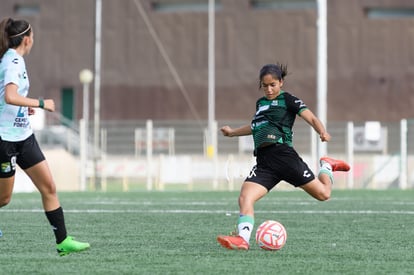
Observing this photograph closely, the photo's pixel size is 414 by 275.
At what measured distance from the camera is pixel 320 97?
3028cm

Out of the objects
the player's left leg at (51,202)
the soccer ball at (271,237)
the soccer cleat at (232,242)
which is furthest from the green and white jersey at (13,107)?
the soccer ball at (271,237)

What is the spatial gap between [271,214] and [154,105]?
32.5m

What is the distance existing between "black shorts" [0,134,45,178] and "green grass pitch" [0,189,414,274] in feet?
2.35

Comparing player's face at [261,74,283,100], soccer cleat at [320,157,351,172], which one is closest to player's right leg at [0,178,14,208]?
player's face at [261,74,283,100]

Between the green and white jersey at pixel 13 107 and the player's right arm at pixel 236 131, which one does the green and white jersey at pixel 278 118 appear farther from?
the green and white jersey at pixel 13 107

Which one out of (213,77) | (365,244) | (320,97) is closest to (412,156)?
(320,97)

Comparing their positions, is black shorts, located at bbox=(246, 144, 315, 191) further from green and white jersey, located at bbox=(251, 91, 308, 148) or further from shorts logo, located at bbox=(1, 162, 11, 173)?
shorts logo, located at bbox=(1, 162, 11, 173)

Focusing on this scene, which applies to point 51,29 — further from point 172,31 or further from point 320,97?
point 320,97

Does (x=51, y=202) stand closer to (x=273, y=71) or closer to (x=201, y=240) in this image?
(x=201, y=240)

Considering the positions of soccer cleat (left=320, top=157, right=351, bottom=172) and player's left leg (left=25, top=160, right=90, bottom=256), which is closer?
player's left leg (left=25, top=160, right=90, bottom=256)

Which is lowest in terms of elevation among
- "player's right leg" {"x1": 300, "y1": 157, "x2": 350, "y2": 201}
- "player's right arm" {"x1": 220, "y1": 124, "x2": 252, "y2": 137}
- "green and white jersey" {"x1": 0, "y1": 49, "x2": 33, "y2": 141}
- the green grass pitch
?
the green grass pitch

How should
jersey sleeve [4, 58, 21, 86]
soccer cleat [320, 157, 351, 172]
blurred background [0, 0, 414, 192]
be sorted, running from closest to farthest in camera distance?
jersey sleeve [4, 58, 21, 86], soccer cleat [320, 157, 351, 172], blurred background [0, 0, 414, 192]

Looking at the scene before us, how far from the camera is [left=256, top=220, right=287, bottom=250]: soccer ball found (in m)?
9.74

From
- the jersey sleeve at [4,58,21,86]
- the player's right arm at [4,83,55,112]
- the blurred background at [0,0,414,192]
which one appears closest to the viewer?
the player's right arm at [4,83,55,112]
